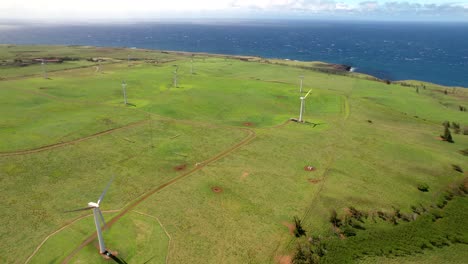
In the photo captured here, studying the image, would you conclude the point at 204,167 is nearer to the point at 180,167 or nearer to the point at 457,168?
the point at 180,167

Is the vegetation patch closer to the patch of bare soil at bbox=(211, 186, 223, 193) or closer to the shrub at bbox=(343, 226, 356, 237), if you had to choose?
the shrub at bbox=(343, 226, 356, 237)

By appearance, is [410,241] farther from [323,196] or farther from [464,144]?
[464,144]

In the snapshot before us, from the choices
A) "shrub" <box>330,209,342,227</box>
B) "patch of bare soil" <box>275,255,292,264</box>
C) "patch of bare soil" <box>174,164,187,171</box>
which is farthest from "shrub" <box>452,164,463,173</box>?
"patch of bare soil" <box>174,164,187,171</box>

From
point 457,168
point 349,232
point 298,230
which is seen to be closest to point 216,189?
point 298,230

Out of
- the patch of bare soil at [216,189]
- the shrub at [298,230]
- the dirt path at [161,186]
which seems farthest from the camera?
the patch of bare soil at [216,189]

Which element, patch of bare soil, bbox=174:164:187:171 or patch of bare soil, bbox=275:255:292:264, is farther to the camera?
patch of bare soil, bbox=174:164:187:171

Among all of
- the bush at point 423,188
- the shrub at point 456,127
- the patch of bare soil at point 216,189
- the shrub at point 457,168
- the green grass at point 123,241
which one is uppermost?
the shrub at point 456,127

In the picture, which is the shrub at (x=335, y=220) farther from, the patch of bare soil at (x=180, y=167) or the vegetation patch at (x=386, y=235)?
the patch of bare soil at (x=180, y=167)

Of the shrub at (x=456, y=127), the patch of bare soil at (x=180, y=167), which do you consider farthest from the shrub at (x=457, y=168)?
the patch of bare soil at (x=180, y=167)
